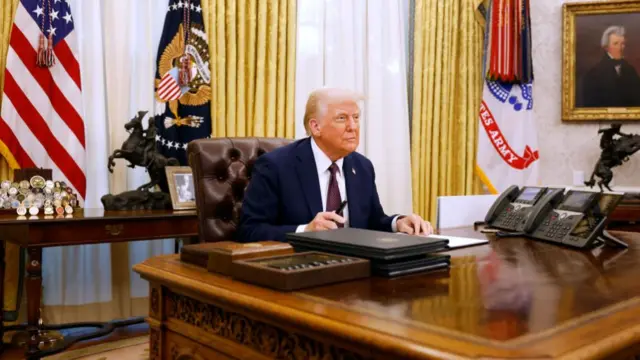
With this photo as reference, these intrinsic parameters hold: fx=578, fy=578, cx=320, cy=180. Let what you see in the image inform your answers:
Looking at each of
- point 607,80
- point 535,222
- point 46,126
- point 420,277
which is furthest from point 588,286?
point 607,80

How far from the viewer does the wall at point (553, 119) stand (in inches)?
190

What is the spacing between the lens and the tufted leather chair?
2330 mm

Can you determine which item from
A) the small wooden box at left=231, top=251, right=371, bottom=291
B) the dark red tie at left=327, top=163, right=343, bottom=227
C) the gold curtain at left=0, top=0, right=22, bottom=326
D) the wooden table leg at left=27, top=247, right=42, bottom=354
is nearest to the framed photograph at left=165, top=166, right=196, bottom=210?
the wooden table leg at left=27, top=247, right=42, bottom=354

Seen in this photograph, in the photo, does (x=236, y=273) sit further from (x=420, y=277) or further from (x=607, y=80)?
(x=607, y=80)

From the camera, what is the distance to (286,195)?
2252 millimetres

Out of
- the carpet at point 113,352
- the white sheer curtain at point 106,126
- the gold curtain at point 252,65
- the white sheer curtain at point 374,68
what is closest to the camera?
the carpet at point 113,352

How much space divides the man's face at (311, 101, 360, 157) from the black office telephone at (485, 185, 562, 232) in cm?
59

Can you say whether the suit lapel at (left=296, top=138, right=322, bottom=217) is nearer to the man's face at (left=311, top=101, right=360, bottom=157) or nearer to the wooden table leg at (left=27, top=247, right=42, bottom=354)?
the man's face at (left=311, top=101, right=360, bottom=157)

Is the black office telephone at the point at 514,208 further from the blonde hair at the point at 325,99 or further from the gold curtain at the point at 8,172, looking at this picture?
the gold curtain at the point at 8,172

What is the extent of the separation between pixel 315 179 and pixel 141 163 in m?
1.62

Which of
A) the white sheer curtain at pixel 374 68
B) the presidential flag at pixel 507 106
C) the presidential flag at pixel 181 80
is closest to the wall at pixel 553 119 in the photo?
the presidential flag at pixel 507 106

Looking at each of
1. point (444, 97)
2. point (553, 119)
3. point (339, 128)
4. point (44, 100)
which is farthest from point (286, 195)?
point (553, 119)

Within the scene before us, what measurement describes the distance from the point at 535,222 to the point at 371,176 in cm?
83

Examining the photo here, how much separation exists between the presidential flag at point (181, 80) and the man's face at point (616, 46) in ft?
10.6
